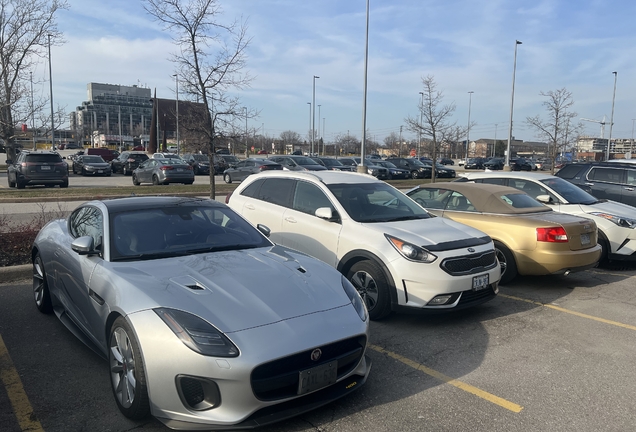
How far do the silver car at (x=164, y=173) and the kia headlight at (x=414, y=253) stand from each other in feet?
67.7

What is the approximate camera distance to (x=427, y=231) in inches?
229

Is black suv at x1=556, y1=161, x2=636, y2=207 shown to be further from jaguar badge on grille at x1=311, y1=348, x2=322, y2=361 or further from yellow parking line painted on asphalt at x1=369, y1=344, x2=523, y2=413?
jaguar badge on grille at x1=311, y1=348, x2=322, y2=361

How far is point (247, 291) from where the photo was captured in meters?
3.62

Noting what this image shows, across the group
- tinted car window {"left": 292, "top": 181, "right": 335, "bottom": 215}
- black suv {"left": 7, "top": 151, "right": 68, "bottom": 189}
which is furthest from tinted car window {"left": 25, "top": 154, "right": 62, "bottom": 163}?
tinted car window {"left": 292, "top": 181, "right": 335, "bottom": 215}

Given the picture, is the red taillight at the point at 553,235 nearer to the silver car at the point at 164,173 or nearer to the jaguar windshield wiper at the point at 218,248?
the jaguar windshield wiper at the point at 218,248

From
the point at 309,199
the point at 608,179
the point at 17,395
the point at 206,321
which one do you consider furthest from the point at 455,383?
the point at 608,179

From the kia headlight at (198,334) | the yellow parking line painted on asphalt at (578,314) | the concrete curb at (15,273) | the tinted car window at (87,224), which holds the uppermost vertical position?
the tinted car window at (87,224)

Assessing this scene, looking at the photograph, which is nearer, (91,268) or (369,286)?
(91,268)

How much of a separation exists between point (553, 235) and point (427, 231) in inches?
90.0

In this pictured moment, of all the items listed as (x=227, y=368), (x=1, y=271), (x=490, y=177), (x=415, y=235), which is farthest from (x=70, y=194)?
(x=227, y=368)

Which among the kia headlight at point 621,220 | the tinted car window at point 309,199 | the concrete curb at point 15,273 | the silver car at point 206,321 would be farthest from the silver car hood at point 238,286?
the kia headlight at point 621,220

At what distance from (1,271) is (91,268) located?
3472 mm

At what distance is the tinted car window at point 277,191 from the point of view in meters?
7.14

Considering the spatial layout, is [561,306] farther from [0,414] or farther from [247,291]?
[0,414]
